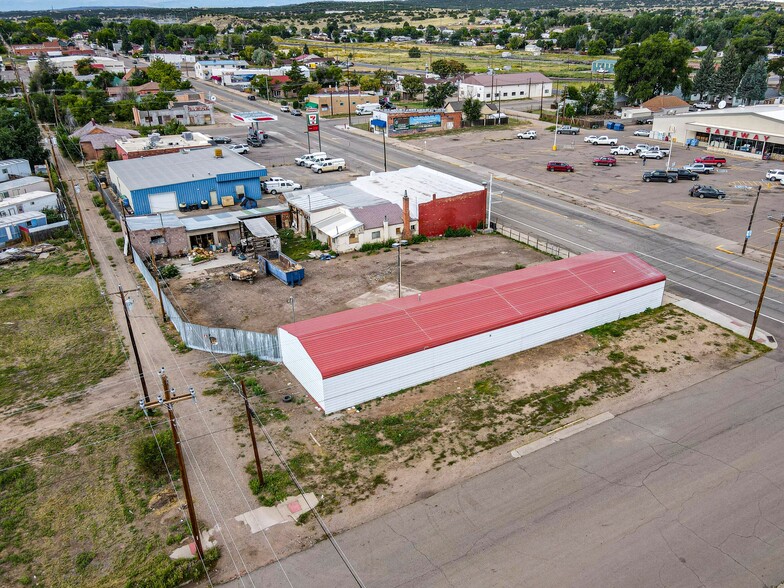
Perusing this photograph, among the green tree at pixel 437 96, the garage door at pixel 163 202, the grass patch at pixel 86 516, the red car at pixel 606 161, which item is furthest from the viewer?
the green tree at pixel 437 96

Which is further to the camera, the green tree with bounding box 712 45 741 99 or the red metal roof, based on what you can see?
the green tree with bounding box 712 45 741 99

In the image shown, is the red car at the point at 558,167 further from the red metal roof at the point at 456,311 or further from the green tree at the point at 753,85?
the green tree at the point at 753,85

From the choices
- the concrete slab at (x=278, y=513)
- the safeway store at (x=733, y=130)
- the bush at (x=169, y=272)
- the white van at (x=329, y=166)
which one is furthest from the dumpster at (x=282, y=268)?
the safeway store at (x=733, y=130)

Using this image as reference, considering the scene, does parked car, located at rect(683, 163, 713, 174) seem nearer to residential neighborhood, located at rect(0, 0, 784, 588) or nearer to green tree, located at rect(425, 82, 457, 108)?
residential neighborhood, located at rect(0, 0, 784, 588)

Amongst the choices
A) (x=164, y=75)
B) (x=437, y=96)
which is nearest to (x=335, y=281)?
(x=437, y=96)

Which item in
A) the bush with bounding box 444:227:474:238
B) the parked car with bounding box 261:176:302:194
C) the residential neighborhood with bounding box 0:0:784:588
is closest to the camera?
the residential neighborhood with bounding box 0:0:784:588

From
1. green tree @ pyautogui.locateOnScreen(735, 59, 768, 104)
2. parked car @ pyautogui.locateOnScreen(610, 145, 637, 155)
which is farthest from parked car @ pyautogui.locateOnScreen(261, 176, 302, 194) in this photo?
green tree @ pyautogui.locateOnScreen(735, 59, 768, 104)

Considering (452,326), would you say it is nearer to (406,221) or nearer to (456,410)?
(456,410)

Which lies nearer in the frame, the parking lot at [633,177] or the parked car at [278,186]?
the parking lot at [633,177]
